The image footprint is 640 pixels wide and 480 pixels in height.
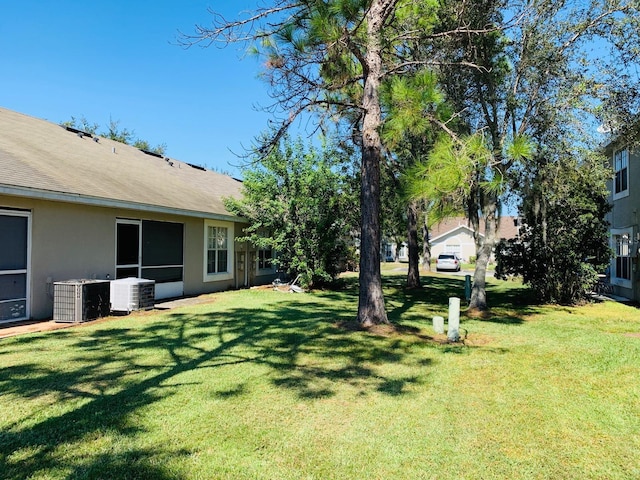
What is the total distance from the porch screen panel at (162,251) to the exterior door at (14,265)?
3049 mm

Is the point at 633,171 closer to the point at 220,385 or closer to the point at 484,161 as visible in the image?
the point at 484,161

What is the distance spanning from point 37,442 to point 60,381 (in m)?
1.58

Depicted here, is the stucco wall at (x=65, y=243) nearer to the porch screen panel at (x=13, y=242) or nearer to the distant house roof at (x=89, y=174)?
the porch screen panel at (x=13, y=242)

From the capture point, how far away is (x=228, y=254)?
14.7 meters

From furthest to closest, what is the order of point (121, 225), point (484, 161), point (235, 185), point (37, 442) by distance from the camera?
1. point (235, 185)
2. point (121, 225)
3. point (484, 161)
4. point (37, 442)

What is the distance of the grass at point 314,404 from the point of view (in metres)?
3.12

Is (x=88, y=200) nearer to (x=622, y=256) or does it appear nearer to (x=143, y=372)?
(x=143, y=372)

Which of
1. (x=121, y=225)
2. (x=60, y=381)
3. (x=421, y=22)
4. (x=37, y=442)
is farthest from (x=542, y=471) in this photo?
(x=121, y=225)

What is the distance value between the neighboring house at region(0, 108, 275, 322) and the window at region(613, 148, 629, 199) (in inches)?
500

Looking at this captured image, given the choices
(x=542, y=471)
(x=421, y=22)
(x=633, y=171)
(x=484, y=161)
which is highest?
(x=421, y=22)

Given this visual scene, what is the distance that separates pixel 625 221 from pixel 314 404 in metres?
14.2

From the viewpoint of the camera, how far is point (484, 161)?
23.4 ft

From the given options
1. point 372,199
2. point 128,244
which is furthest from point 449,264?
point 128,244

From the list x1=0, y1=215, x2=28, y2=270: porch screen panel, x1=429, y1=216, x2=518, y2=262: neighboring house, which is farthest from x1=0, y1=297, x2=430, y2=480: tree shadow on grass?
x1=429, y1=216, x2=518, y2=262: neighboring house
